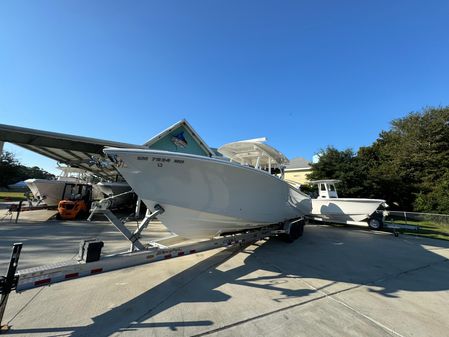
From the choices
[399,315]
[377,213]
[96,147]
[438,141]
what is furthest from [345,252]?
[438,141]

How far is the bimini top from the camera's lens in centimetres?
704

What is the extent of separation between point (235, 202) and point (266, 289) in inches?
68.4

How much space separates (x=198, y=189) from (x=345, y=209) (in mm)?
9062

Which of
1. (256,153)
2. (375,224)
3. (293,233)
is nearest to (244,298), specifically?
(293,233)

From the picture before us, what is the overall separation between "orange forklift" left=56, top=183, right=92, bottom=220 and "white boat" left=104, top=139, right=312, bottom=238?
29.2 ft

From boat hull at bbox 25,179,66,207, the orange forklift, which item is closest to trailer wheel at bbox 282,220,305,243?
the orange forklift

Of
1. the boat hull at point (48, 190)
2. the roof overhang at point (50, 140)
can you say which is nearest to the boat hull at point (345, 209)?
the roof overhang at point (50, 140)

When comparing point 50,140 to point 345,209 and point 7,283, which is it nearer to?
point 7,283

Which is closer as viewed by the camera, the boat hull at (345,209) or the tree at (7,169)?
the boat hull at (345,209)

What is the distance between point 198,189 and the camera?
171 inches

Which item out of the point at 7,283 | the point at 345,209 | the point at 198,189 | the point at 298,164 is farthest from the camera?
the point at 298,164

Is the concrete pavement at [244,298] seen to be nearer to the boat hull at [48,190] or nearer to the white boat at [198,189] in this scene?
the white boat at [198,189]

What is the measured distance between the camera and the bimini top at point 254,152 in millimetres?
7039

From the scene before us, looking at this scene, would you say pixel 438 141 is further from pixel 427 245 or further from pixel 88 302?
pixel 88 302
